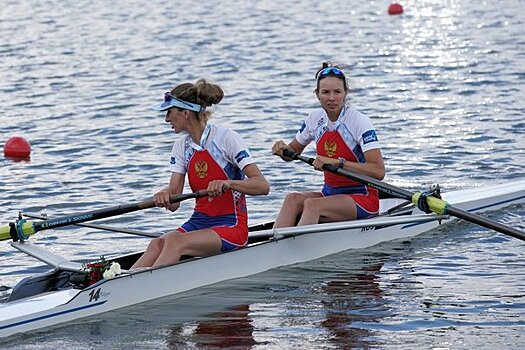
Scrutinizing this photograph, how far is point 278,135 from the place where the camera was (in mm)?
14766

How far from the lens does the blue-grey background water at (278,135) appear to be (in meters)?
8.02

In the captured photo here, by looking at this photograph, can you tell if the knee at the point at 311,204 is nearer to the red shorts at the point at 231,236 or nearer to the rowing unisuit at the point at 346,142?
the rowing unisuit at the point at 346,142

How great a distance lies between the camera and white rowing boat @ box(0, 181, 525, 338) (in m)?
7.75

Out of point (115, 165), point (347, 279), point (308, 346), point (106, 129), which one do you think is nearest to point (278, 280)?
point (347, 279)

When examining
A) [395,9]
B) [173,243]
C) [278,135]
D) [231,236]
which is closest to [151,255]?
[173,243]

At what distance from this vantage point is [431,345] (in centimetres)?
748

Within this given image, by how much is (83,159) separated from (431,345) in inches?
275

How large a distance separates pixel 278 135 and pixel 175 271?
259 inches

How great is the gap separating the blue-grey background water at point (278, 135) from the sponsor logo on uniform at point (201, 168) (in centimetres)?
88

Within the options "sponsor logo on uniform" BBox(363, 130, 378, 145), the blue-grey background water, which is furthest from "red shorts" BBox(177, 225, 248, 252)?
"sponsor logo on uniform" BBox(363, 130, 378, 145)

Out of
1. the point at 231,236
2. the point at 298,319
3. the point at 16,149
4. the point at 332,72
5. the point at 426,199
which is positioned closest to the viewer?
the point at 298,319

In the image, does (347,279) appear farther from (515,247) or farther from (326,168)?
(515,247)

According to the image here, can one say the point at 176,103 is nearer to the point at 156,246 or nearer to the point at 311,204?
the point at 156,246

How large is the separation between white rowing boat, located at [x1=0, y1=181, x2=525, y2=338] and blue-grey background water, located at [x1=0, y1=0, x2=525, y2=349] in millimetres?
93
